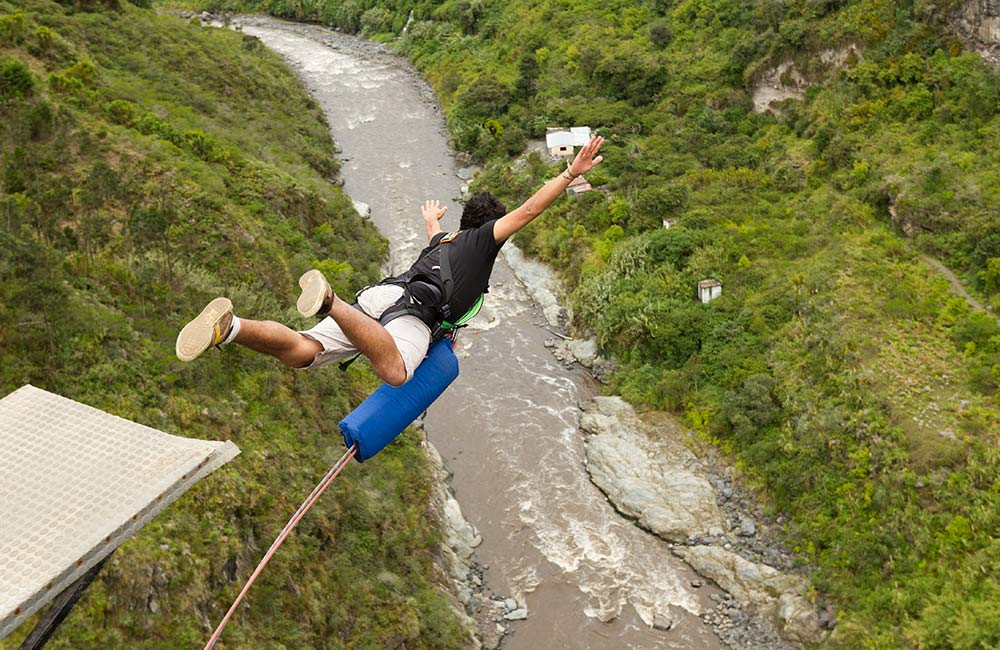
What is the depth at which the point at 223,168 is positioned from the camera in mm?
18906

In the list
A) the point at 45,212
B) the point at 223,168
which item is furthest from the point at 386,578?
the point at 223,168

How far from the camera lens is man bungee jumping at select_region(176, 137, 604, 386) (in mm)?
4473

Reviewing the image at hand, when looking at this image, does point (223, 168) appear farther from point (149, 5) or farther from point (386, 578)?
point (149, 5)

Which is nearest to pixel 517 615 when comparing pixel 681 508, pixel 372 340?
pixel 681 508

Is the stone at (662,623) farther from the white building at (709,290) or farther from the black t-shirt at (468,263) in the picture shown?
the black t-shirt at (468,263)

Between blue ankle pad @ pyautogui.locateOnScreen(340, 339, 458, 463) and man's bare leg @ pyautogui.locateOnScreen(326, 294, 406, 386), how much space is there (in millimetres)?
150

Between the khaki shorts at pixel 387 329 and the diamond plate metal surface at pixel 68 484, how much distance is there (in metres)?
1.24

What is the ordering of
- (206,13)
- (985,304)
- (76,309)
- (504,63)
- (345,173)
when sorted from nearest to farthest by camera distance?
(76,309) < (985,304) < (345,173) < (504,63) < (206,13)

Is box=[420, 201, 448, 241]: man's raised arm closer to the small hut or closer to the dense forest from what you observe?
the dense forest

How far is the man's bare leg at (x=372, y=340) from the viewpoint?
4.34 metres

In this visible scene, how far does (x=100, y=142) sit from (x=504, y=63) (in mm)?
23071

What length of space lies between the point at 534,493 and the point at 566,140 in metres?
15.1

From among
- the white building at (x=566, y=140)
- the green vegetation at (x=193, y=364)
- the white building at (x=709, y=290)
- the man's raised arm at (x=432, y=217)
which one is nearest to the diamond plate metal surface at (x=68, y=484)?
the man's raised arm at (x=432, y=217)

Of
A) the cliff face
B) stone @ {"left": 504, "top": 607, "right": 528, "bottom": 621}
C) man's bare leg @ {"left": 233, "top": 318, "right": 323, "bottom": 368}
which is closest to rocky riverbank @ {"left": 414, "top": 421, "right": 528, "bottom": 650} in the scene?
stone @ {"left": 504, "top": 607, "right": 528, "bottom": 621}
